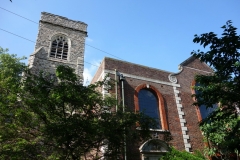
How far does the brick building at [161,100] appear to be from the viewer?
47.3 feet

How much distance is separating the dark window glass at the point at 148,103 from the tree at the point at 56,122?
6.30m

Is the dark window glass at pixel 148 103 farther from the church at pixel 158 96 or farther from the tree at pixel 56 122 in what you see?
the tree at pixel 56 122

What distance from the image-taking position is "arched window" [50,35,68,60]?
22778 mm

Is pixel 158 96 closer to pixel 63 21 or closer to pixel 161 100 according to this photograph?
pixel 161 100

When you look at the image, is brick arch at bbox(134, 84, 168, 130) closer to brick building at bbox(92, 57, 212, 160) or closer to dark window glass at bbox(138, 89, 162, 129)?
brick building at bbox(92, 57, 212, 160)

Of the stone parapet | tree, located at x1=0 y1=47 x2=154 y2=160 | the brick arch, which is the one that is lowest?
tree, located at x1=0 y1=47 x2=154 y2=160

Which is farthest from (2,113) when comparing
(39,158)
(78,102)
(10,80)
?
(78,102)

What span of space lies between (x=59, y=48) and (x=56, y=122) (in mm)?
16210

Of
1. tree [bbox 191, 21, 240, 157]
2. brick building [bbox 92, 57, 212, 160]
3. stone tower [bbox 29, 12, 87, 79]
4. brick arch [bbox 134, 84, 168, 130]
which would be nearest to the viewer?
tree [bbox 191, 21, 240, 157]

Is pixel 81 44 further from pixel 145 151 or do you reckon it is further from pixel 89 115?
pixel 89 115

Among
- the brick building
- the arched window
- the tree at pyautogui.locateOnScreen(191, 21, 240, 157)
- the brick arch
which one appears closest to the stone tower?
the arched window

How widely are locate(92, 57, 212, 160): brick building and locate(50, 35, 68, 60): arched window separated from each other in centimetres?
693

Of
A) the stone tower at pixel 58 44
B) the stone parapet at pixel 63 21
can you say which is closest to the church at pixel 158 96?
the stone tower at pixel 58 44

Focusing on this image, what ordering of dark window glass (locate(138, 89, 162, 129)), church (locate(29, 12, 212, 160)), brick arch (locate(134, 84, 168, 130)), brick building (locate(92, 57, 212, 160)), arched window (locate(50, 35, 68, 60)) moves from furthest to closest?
arched window (locate(50, 35, 68, 60)) < dark window glass (locate(138, 89, 162, 129)) < brick arch (locate(134, 84, 168, 130)) < brick building (locate(92, 57, 212, 160)) < church (locate(29, 12, 212, 160))
